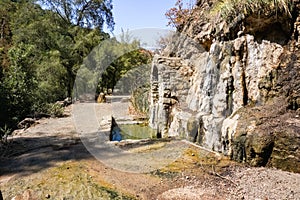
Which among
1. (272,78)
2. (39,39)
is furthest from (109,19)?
(272,78)

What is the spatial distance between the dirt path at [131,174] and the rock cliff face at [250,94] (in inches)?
13.6

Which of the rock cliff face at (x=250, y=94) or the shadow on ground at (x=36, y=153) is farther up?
the rock cliff face at (x=250, y=94)

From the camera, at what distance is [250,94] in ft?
17.2

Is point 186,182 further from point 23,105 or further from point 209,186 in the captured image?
point 23,105

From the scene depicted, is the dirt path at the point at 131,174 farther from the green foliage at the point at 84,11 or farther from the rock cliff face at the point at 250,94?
the green foliage at the point at 84,11

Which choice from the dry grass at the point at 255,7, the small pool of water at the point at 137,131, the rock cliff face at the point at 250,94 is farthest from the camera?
the small pool of water at the point at 137,131

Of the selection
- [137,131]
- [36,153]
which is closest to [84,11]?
[137,131]

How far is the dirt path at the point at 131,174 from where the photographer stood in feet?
10.8

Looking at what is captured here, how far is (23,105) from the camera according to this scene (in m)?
8.45

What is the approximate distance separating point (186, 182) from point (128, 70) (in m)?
13.1

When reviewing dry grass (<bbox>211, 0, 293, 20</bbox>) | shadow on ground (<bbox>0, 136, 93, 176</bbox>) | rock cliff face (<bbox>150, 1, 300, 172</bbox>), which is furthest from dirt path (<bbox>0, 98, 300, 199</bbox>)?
dry grass (<bbox>211, 0, 293, 20</bbox>)

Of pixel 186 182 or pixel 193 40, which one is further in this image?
pixel 193 40

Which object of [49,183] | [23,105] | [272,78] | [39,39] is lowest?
[49,183]

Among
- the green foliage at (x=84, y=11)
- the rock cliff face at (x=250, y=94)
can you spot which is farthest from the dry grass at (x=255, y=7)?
the green foliage at (x=84, y=11)
